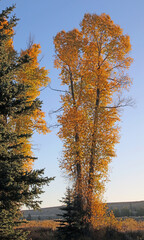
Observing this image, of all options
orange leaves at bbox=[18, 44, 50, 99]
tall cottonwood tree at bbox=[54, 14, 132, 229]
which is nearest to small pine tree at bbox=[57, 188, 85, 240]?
tall cottonwood tree at bbox=[54, 14, 132, 229]

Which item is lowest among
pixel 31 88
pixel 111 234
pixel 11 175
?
pixel 111 234

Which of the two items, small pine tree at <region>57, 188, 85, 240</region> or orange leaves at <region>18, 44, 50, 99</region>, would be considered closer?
small pine tree at <region>57, 188, 85, 240</region>

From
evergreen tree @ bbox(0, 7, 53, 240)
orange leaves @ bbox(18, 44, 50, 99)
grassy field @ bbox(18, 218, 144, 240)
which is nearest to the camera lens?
evergreen tree @ bbox(0, 7, 53, 240)

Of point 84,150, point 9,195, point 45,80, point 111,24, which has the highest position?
point 111,24

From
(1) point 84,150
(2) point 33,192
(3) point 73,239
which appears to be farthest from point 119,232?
(2) point 33,192

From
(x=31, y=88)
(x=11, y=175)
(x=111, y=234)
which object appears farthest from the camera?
(x=31, y=88)

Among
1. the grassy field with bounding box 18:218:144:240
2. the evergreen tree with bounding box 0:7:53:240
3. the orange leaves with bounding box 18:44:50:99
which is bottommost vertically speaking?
the grassy field with bounding box 18:218:144:240

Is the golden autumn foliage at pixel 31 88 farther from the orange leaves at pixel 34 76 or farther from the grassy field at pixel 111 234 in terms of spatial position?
the grassy field at pixel 111 234

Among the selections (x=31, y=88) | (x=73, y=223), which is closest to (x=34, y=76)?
(x=31, y=88)

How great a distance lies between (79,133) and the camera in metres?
16.1

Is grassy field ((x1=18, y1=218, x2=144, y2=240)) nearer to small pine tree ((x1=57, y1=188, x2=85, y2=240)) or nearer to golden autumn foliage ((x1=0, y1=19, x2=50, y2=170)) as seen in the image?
small pine tree ((x1=57, y1=188, x2=85, y2=240))

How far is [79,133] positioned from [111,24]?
6922 millimetres

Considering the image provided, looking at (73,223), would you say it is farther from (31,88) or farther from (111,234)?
(31,88)

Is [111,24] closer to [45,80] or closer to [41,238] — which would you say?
[45,80]
